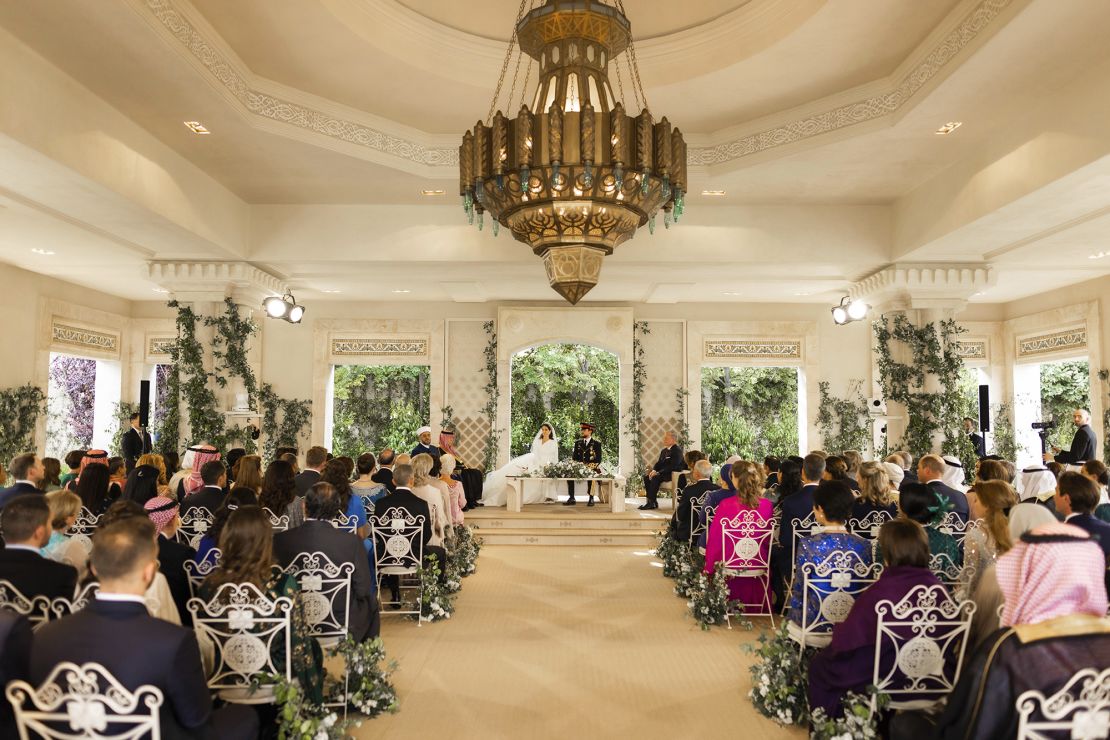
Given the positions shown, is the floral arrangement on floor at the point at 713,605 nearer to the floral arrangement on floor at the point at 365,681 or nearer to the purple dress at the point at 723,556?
the purple dress at the point at 723,556

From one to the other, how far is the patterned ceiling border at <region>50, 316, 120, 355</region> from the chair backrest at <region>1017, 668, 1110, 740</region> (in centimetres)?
1338

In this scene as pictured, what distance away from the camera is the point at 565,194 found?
360 cm

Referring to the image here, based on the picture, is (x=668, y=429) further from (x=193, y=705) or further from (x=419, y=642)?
(x=193, y=705)

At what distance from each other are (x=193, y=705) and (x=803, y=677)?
9.61ft

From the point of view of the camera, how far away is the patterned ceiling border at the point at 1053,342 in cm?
1209

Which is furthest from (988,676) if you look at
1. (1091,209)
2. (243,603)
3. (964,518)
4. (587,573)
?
(1091,209)

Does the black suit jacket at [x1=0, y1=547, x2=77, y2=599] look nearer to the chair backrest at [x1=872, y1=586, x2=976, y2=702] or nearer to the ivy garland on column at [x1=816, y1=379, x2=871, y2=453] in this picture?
the chair backrest at [x1=872, y1=586, x2=976, y2=702]

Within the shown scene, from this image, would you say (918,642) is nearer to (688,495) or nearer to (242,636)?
(242,636)

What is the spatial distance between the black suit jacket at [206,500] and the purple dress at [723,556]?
3650 millimetres

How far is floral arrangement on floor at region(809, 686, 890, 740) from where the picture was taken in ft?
10.3

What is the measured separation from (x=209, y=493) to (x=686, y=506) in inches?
175

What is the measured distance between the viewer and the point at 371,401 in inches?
680

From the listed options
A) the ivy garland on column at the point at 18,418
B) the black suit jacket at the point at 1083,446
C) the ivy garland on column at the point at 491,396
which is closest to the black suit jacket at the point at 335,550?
the black suit jacket at the point at 1083,446

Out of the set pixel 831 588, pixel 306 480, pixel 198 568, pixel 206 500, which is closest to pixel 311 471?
pixel 306 480
